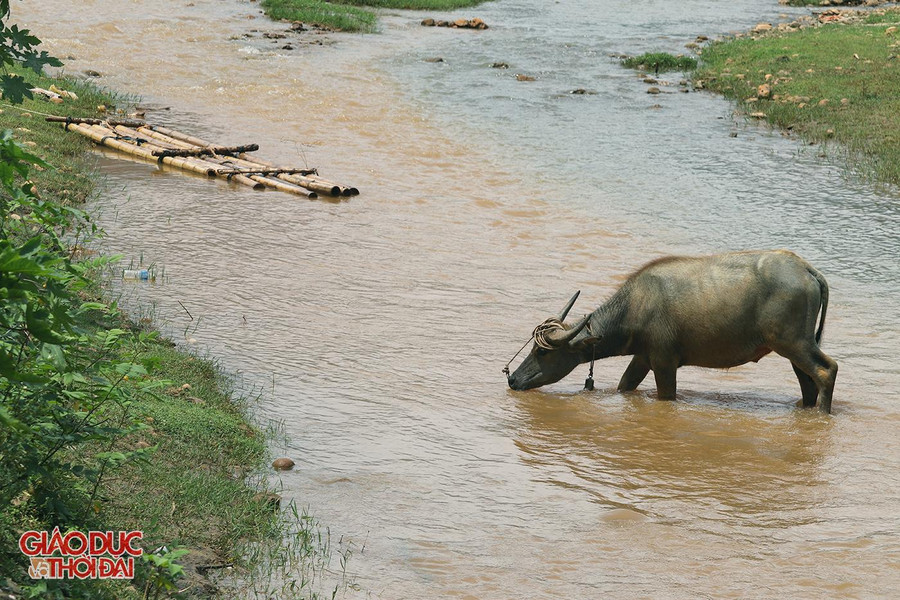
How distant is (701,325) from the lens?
27.2 feet

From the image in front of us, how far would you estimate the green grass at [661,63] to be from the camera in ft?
79.6

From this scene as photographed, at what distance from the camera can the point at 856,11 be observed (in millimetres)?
31922

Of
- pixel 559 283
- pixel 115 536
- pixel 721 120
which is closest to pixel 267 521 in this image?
pixel 115 536

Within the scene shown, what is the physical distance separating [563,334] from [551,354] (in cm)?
20

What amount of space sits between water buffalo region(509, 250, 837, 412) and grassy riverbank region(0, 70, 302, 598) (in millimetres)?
2723

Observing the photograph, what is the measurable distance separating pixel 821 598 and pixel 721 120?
1513 cm

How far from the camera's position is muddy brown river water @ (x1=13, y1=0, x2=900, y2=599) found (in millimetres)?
6035

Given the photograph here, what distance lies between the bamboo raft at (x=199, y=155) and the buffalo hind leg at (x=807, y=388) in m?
7.49

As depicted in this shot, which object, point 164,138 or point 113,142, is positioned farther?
point 164,138

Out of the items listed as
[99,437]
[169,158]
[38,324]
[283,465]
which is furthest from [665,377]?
[169,158]

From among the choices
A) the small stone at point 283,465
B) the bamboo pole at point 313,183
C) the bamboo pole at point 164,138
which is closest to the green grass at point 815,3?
the bamboo pole at point 313,183

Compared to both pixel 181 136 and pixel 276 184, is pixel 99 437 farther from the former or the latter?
pixel 181 136

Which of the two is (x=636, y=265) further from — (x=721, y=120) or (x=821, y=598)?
(x=721, y=120)

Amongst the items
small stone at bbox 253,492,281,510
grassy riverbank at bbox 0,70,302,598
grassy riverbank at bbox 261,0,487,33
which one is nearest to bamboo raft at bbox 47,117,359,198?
grassy riverbank at bbox 0,70,302,598
